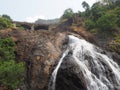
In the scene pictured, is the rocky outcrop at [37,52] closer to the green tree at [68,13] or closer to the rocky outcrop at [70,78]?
the rocky outcrop at [70,78]

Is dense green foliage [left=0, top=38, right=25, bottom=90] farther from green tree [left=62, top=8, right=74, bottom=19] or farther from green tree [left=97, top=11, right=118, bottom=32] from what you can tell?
green tree [left=62, top=8, right=74, bottom=19]

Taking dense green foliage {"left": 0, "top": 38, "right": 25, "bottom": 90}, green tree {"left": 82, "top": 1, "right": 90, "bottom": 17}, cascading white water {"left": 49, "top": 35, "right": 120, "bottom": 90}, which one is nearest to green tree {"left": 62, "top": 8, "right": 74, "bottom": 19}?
green tree {"left": 82, "top": 1, "right": 90, "bottom": 17}

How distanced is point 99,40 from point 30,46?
13591mm

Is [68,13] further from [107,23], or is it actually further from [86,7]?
[107,23]

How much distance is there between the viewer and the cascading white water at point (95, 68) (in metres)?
24.8

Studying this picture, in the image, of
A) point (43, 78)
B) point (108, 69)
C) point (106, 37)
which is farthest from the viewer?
point (106, 37)

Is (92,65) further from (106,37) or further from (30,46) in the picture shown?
(106,37)

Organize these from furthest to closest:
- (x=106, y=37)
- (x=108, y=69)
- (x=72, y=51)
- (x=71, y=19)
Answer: (x=71, y=19) < (x=106, y=37) < (x=72, y=51) < (x=108, y=69)

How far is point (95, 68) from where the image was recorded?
2678 cm

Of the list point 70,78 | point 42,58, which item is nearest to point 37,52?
point 42,58

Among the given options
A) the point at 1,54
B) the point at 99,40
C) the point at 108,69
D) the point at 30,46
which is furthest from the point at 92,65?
the point at 99,40

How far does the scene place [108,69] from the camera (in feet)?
89.8

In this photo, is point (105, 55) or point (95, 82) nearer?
point (95, 82)

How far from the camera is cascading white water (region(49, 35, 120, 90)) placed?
24.8 m
